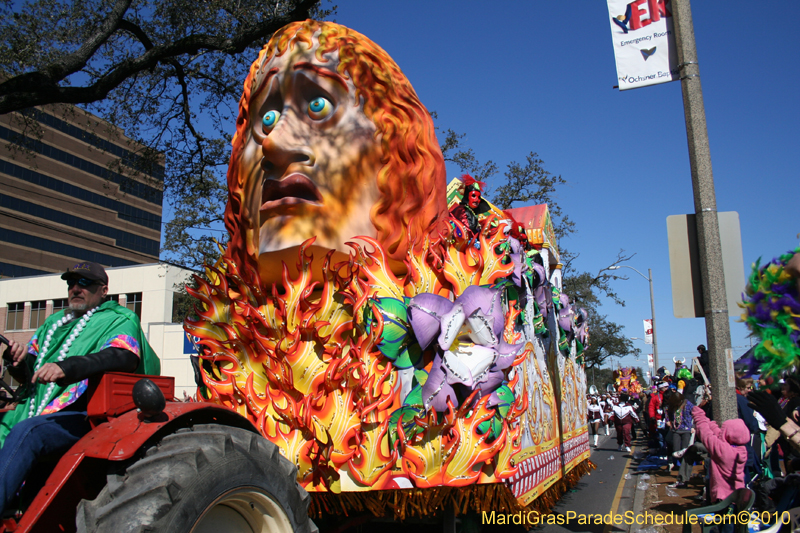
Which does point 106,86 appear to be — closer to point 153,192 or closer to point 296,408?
point 153,192

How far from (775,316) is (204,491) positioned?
320 cm

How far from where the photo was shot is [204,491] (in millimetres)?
2217

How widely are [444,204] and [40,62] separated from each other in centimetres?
765

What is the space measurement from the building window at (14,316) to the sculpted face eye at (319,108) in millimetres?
40289

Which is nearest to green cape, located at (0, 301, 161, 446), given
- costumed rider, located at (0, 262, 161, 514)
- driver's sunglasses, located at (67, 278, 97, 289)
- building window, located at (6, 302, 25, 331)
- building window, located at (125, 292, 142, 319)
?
costumed rider, located at (0, 262, 161, 514)

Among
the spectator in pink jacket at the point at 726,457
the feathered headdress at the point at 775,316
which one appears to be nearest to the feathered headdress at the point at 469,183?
the feathered headdress at the point at 775,316

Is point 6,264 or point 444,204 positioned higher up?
point 6,264

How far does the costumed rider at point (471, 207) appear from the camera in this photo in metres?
5.16

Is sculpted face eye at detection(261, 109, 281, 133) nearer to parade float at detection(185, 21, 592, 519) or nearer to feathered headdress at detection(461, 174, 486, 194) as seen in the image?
parade float at detection(185, 21, 592, 519)

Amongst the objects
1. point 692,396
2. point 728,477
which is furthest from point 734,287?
point 692,396

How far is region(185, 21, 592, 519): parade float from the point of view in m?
3.73

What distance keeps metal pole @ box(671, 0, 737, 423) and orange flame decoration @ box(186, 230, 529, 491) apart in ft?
4.98

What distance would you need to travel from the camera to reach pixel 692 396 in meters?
10.9

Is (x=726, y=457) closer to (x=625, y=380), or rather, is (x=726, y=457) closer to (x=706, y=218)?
(x=706, y=218)
